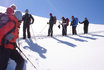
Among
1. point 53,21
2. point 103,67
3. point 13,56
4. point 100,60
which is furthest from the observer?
point 53,21

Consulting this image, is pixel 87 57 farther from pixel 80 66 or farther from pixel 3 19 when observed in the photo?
pixel 3 19

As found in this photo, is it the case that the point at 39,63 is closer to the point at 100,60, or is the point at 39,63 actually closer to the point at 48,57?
the point at 48,57

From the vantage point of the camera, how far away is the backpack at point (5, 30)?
9.33 ft

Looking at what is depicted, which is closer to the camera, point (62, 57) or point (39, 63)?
point (39, 63)

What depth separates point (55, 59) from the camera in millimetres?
5145

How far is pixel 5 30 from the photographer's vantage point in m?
2.84

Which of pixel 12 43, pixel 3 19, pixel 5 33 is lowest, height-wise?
pixel 12 43

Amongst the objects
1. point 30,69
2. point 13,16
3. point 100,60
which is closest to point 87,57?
point 100,60

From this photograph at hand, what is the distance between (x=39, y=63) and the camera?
15.6 feet

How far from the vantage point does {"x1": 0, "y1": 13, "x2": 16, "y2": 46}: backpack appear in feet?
9.33

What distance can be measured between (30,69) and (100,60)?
2.35 metres

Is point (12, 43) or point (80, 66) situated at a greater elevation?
point (12, 43)

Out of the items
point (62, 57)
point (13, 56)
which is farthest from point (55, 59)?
point (13, 56)

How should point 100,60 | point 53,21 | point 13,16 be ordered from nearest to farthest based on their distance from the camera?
1. point 13,16
2. point 100,60
3. point 53,21
